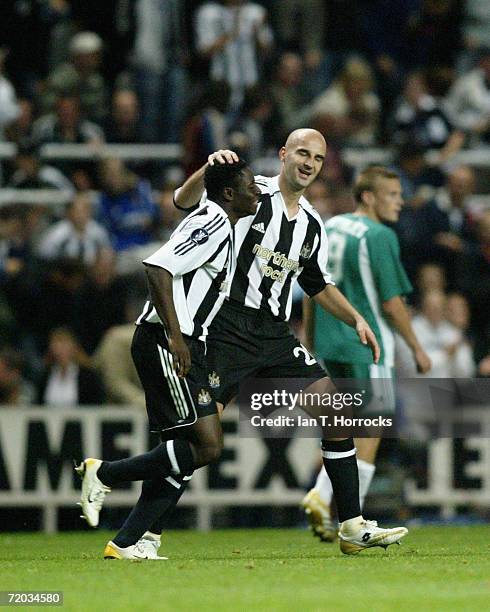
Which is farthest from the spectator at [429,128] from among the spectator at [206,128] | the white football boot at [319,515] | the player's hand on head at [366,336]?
the player's hand on head at [366,336]

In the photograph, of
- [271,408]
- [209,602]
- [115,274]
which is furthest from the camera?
[115,274]

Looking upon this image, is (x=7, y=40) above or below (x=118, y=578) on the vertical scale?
above

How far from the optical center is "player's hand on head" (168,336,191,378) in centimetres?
763

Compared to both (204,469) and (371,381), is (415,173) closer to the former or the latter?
(204,469)

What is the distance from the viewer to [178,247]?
25.2 ft

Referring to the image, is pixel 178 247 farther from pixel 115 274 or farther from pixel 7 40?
pixel 7 40

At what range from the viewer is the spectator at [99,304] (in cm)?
1327

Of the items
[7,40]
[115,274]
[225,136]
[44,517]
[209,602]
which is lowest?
[44,517]

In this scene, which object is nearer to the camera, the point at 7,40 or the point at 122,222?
the point at 122,222

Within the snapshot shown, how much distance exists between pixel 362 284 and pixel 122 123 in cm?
610

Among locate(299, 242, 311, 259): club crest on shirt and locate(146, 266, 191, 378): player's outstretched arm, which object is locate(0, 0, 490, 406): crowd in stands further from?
locate(146, 266, 191, 378): player's outstretched arm

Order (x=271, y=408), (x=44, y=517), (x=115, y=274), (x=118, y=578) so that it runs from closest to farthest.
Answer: (x=118, y=578), (x=271, y=408), (x=44, y=517), (x=115, y=274)

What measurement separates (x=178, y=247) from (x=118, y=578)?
164cm

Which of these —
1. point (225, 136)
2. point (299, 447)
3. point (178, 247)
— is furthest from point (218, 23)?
point (178, 247)
